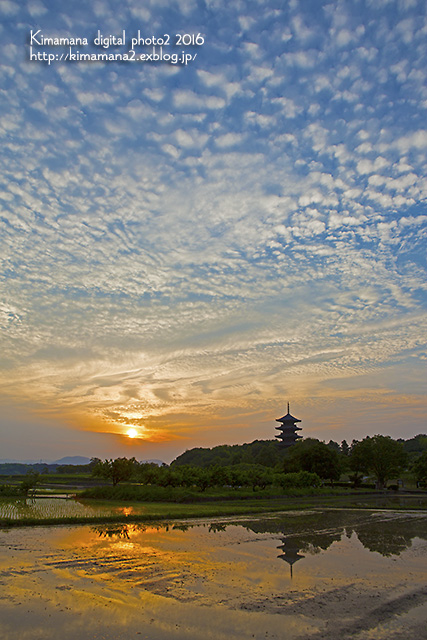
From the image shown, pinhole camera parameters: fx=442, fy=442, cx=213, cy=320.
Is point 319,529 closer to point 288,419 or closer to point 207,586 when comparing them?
point 207,586

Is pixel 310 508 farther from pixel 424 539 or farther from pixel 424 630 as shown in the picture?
pixel 424 630

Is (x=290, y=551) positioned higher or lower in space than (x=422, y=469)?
lower

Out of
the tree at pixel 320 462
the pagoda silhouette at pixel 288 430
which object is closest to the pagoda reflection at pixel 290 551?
the tree at pixel 320 462

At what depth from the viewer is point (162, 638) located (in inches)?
343

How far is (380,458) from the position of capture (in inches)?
2482

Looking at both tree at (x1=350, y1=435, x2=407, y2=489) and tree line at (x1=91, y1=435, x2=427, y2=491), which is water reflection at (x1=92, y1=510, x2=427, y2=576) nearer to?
tree line at (x1=91, y1=435, x2=427, y2=491)

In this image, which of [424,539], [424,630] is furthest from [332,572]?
[424,539]

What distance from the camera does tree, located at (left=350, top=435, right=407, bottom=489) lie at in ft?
206

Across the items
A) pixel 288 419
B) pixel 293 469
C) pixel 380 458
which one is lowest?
pixel 293 469

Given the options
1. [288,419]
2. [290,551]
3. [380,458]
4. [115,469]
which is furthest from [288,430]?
[290,551]

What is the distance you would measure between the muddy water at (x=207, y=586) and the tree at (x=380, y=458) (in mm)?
44196

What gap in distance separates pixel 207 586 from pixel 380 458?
5747 centimetres

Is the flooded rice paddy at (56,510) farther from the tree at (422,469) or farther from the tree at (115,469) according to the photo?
the tree at (422,469)

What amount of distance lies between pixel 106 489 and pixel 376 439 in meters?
43.6
